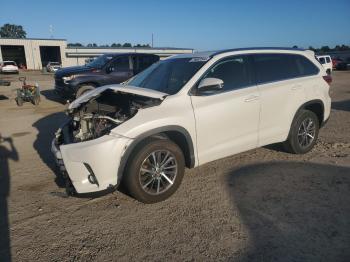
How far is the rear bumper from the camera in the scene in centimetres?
372

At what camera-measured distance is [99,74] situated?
12281 millimetres

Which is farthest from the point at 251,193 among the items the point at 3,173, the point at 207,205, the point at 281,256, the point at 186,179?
the point at 3,173

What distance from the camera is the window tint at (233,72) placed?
475 cm

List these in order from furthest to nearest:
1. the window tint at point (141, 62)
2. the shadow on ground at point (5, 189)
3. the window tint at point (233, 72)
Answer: the window tint at point (141, 62), the window tint at point (233, 72), the shadow on ground at point (5, 189)

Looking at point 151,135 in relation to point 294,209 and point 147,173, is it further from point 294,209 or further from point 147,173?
point 294,209

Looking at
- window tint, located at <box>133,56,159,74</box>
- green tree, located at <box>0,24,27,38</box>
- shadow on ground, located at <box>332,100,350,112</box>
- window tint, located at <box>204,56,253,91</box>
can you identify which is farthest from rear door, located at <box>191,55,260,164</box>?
green tree, located at <box>0,24,27,38</box>

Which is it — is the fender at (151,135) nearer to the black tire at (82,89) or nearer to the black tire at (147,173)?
the black tire at (147,173)

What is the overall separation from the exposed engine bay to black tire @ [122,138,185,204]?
1.42 feet

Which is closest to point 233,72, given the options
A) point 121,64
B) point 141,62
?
point 121,64

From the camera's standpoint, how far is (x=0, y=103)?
47.2 feet

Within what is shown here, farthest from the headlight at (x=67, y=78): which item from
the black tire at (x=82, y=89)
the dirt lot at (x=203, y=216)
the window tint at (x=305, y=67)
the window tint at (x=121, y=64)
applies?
the window tint at (x=305, y=67)

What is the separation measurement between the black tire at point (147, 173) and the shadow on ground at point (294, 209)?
2.69 ft

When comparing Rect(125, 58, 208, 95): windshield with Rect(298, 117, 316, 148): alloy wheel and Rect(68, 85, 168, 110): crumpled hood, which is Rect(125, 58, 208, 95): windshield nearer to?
Rect(68, 85, 168, 110): crumpled hood

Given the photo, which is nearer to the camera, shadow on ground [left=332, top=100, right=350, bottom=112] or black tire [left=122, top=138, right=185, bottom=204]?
black tire [left=122, top=138, right=185, bottom=204]
